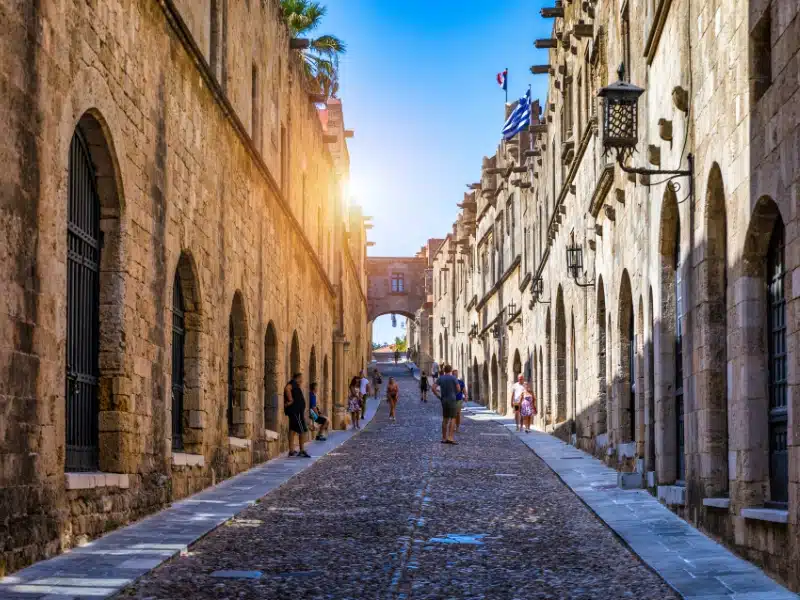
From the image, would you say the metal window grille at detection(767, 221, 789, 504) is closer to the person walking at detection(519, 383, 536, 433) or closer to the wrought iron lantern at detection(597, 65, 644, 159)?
the wrought iron lantern at detection(597, 65, 644, 159)

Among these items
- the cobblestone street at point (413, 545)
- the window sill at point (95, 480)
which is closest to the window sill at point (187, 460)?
the cobblestone street at point (413, 545)

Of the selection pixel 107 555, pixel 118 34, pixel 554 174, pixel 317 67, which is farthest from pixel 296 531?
pixel 317 67

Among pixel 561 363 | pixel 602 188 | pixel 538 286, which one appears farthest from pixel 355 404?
pixel 602 188

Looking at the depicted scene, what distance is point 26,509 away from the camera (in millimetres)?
8062

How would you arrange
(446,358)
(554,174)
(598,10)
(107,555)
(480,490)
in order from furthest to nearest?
(446,358) < (554,174) < (598,10) < (480,490) < (107,555)

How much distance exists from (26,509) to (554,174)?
2111 centimetres

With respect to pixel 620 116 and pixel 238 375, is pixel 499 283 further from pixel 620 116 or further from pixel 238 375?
pixel 620 116

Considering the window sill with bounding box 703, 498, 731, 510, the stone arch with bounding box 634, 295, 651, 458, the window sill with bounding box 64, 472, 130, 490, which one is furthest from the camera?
the stone arch with bounding box 634, 295, 651, 458

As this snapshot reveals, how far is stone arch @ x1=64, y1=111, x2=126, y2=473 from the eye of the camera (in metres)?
10.2

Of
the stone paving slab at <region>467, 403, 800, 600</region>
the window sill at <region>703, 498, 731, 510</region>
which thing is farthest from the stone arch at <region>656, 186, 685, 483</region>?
the window sill at <region>703, 498, 731, 510</region>

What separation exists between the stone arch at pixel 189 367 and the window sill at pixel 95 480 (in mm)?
3448

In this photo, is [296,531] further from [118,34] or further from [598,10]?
[598,10]

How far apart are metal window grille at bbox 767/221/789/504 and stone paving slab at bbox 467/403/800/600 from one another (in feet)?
2.10

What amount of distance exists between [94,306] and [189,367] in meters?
3.83
